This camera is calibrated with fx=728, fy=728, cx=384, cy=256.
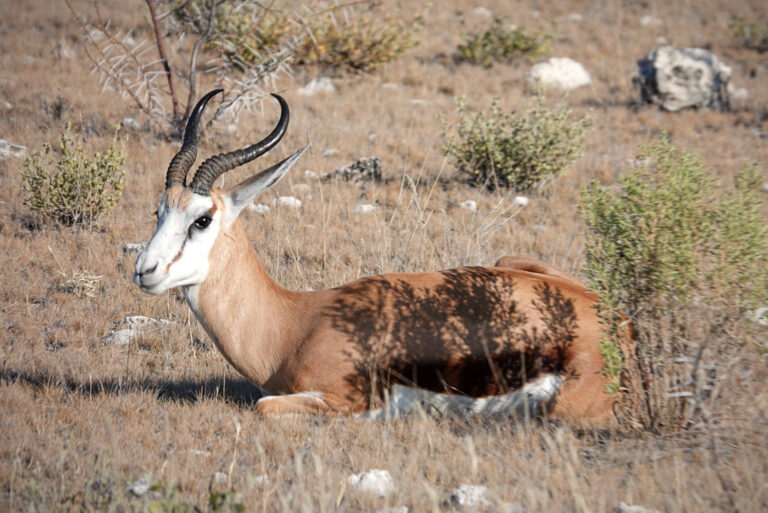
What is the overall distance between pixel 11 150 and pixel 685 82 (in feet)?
36.7

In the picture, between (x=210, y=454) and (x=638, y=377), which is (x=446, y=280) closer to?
(x=638, y=377)

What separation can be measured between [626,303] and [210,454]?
2.55 m

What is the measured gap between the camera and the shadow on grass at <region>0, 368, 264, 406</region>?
4820 mm

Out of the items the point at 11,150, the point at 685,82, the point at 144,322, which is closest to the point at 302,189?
the point at 144,322

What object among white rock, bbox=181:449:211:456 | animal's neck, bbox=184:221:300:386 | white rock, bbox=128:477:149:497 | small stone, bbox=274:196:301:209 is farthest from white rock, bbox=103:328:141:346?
small stone, bbox=274:196:301:209

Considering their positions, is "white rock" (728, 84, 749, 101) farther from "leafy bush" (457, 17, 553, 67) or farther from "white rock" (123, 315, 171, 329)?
"white rock" (123, 315, 171, 329)

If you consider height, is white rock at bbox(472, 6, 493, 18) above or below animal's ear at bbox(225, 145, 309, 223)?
above

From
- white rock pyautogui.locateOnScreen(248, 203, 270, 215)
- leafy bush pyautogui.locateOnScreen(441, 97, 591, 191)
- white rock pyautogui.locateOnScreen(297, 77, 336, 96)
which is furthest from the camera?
white rock pyautogui.locateOnScreen(297, 77, 336, 96)

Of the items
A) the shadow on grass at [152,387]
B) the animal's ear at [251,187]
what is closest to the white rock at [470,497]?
the shadow on grass at [152,387]

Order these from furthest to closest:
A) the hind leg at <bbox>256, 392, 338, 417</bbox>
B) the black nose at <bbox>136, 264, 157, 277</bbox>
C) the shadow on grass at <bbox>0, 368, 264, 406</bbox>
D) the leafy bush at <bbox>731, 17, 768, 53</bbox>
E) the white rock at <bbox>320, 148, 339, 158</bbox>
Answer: the leafy bush at <bbox>731, 17, 768, 53</bbox> → the white rock at <bbox>320, 148, 339, 158</bbox> → the shadow on grass at <bbox>0, 368, 264, 406</bbox> → the hind leg at <bbox>256, 392, 338, 417</bbox> → the black nose at <bbox>136, 264, 157, 277</bbox>

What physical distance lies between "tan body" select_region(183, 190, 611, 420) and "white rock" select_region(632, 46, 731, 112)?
9845 mm

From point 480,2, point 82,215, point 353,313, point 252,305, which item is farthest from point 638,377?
point 480,2

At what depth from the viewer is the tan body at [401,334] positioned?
14.5ft

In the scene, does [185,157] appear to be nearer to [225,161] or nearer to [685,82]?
[225,161]
